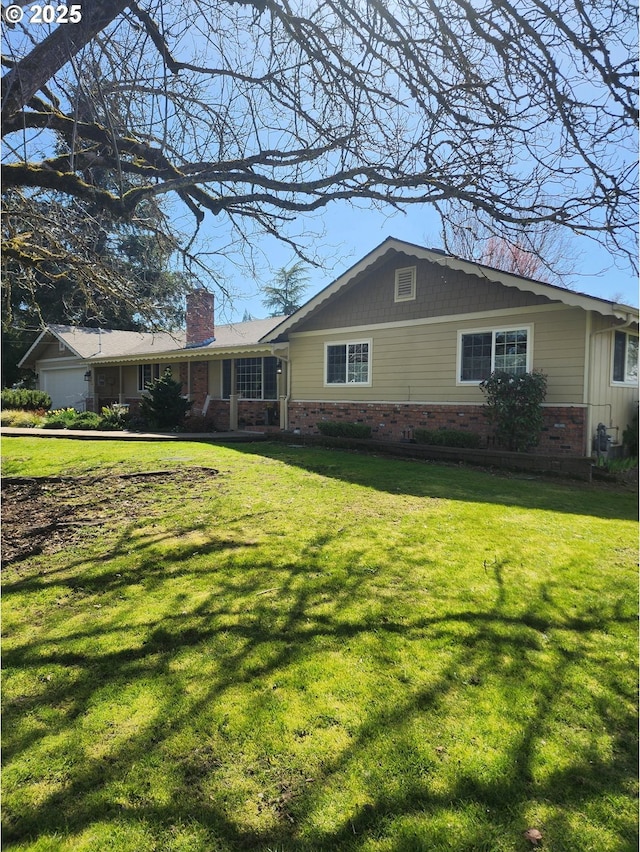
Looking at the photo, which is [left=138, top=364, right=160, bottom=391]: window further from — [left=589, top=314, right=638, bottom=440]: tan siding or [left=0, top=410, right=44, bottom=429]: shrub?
[left=589, top=314, right=638, bottom=440]: tan siding

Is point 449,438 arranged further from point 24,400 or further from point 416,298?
point 24,400

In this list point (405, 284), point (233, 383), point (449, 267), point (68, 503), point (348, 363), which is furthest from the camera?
point (233, 383)

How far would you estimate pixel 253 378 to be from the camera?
59.5ft

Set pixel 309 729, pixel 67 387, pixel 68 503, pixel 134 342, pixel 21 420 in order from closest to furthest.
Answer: pixel 309 729, pixel 68 503, pixel 21 420, pixel 134 342, pixel 67 387

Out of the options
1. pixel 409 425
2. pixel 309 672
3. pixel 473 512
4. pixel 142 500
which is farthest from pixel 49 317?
pixel 309 672

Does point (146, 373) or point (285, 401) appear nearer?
point (285, 401)

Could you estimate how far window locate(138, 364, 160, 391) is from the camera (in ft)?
71.7

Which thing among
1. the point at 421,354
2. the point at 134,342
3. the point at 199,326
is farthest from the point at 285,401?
the point at 134,342

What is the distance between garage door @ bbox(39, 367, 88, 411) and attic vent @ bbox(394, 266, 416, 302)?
59.1 feet

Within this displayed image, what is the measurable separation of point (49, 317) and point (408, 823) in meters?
31.8

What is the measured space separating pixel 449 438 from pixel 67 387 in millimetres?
21966

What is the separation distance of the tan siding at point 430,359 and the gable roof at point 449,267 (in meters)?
0.61

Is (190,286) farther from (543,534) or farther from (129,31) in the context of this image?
(543,534)

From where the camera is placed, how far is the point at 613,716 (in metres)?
2.52
